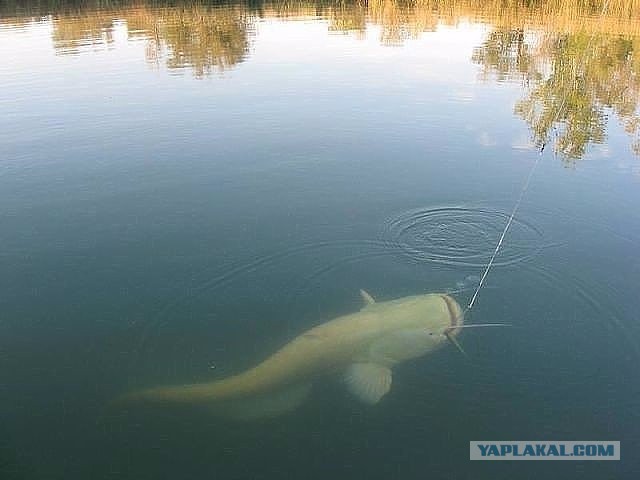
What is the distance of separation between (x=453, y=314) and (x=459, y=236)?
1955 mm

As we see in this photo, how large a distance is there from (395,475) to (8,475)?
3.21m

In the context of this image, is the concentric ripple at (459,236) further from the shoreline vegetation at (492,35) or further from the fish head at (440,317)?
the shoreline vegetation at (492,35)

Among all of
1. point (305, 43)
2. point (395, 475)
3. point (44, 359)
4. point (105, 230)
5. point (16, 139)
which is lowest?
point (395, 475)

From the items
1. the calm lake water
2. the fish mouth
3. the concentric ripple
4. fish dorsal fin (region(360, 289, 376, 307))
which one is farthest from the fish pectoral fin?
the concentric ripple

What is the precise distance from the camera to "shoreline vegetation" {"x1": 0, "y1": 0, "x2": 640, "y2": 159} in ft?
45.9

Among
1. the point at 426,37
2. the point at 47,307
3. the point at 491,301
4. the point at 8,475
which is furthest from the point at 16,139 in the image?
the point at 426,37

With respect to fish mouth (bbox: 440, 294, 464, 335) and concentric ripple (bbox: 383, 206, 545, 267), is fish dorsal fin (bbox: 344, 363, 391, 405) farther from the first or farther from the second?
concentric ripple (bbox: 383, 206, 545, 267)

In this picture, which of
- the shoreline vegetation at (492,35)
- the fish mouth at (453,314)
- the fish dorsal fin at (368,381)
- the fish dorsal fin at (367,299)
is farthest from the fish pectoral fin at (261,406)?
the shoreline vegetation at (492,35)

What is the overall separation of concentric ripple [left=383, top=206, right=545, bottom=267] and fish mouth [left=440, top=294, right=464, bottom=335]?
3.08 ft

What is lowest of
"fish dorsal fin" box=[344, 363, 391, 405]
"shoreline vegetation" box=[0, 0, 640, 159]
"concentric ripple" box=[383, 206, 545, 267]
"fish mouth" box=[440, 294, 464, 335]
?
"fish dorsal fin" box=[344, 363, 391, 405]

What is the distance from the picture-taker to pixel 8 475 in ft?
15.0

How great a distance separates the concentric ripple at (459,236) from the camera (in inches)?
287

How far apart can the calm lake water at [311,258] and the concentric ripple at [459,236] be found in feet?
0.14

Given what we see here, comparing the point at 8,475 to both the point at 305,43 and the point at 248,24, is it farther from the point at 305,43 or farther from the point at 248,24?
the point at 248,24
